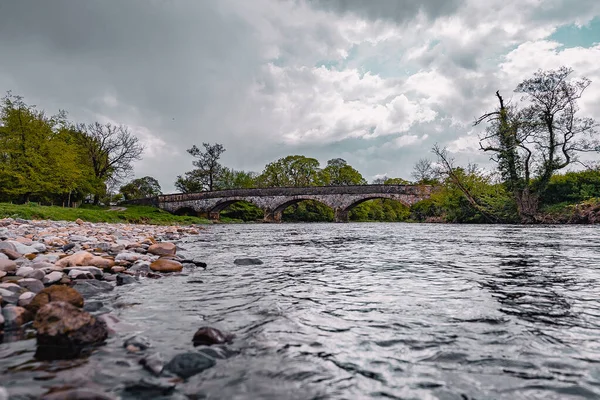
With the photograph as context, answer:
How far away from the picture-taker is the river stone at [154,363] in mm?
1691

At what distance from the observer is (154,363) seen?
5.68 ft

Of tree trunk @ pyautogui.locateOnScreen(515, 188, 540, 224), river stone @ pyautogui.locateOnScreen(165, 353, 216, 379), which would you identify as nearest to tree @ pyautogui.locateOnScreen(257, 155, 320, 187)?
tree trunk @ pyautogui.locateOnScreen(515, 188, 540, 224)

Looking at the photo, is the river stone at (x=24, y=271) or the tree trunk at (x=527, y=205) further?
the tree trunk at (x=527, y=205)

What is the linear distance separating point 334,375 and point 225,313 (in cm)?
132

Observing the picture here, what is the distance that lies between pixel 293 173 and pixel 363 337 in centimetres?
5741

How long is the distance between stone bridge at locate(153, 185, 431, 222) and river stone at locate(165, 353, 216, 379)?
3136 cm

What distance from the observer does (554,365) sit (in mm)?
1801

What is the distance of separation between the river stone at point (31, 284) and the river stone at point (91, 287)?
28cm

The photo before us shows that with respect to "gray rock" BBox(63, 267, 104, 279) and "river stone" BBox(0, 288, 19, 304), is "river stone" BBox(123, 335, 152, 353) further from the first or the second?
"gray rock" BBox(63, 267, 104, 279)

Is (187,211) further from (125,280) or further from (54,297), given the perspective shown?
(54,297)

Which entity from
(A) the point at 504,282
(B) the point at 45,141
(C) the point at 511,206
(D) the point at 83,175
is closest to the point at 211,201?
(D) the point at 83,175

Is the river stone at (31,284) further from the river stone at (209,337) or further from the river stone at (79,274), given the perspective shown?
the river stone at (209,337)

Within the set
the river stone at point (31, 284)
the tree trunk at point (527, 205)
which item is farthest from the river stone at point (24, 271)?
the tree trunk at point (527, 205)

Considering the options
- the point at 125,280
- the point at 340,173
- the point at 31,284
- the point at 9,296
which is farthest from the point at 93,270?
the point at 340,173
